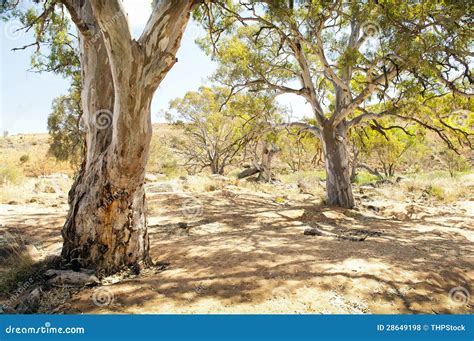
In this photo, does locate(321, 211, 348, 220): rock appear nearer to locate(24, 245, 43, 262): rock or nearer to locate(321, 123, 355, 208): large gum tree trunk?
locate(321, 123, 355, 208): large gum tree trunk

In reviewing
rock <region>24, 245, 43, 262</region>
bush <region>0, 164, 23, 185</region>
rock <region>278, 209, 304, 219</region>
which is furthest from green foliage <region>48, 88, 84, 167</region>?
rock <region>24, 245, 43, 262</region>

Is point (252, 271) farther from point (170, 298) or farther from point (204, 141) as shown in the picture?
point (204, 141)

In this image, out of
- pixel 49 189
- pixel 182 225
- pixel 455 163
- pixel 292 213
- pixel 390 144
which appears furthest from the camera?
pixel 455 163

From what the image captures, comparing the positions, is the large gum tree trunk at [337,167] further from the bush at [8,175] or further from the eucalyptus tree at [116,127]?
the bush at [8,175]

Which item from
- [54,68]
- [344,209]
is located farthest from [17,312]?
[344,209]

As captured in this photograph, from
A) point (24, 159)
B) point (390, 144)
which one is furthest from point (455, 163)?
point (24, 159)

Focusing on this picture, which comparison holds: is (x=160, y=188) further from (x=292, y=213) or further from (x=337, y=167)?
(x=337, y=167)

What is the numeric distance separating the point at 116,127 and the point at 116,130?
0.11 feet

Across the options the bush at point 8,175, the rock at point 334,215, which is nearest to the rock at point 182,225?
the rock at point 334,215

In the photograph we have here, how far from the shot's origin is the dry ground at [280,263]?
3.16 metres

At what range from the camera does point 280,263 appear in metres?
4.13

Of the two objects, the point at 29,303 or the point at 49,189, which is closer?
the point at 29,303

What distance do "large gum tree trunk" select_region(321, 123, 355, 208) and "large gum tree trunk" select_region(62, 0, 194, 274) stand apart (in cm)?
693

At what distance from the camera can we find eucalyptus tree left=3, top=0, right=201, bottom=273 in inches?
143
